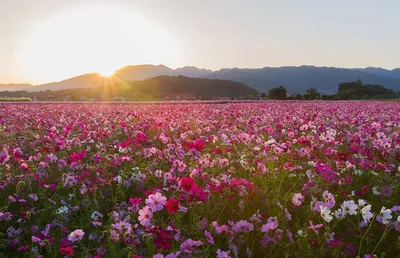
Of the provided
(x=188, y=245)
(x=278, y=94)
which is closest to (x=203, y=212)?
(x=188, y=245)

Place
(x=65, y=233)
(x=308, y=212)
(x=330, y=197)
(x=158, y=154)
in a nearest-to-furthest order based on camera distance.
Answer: (x=330, y=197) < (x=65, y=233) < (x=308, y=212) < (x=158, y=154)

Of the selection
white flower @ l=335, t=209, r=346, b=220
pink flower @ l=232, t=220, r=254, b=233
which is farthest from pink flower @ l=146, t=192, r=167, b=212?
white flower @ l=335, t=209, r=346, b=220

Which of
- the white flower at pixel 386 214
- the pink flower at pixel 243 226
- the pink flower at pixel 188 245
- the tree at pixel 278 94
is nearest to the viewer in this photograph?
the pink flower at pixel 188 245

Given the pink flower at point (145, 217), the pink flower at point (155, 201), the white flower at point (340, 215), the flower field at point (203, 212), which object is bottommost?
the flower field at point (203, 212)

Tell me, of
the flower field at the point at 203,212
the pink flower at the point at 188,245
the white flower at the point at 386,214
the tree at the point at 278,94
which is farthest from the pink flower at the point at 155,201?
the tree at the point at 278,94

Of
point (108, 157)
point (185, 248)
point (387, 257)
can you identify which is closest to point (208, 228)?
point (185, 248)

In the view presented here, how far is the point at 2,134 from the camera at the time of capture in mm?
9383

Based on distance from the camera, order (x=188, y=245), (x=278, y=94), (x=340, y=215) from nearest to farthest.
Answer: (x=188, y=245), (x=340, y=215), (x=278, y=94)

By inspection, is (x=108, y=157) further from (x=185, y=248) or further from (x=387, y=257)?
(x=387, y=257)

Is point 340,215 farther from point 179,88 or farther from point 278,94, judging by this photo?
point 179,88

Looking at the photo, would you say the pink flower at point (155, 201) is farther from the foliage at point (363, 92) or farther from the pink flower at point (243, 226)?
the foliage at point (363, 92)

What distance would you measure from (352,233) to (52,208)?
123 inches

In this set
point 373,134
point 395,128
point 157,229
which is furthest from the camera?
point 395,128

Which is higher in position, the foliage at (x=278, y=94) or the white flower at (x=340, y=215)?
the white flower at (x=340, y=215)
